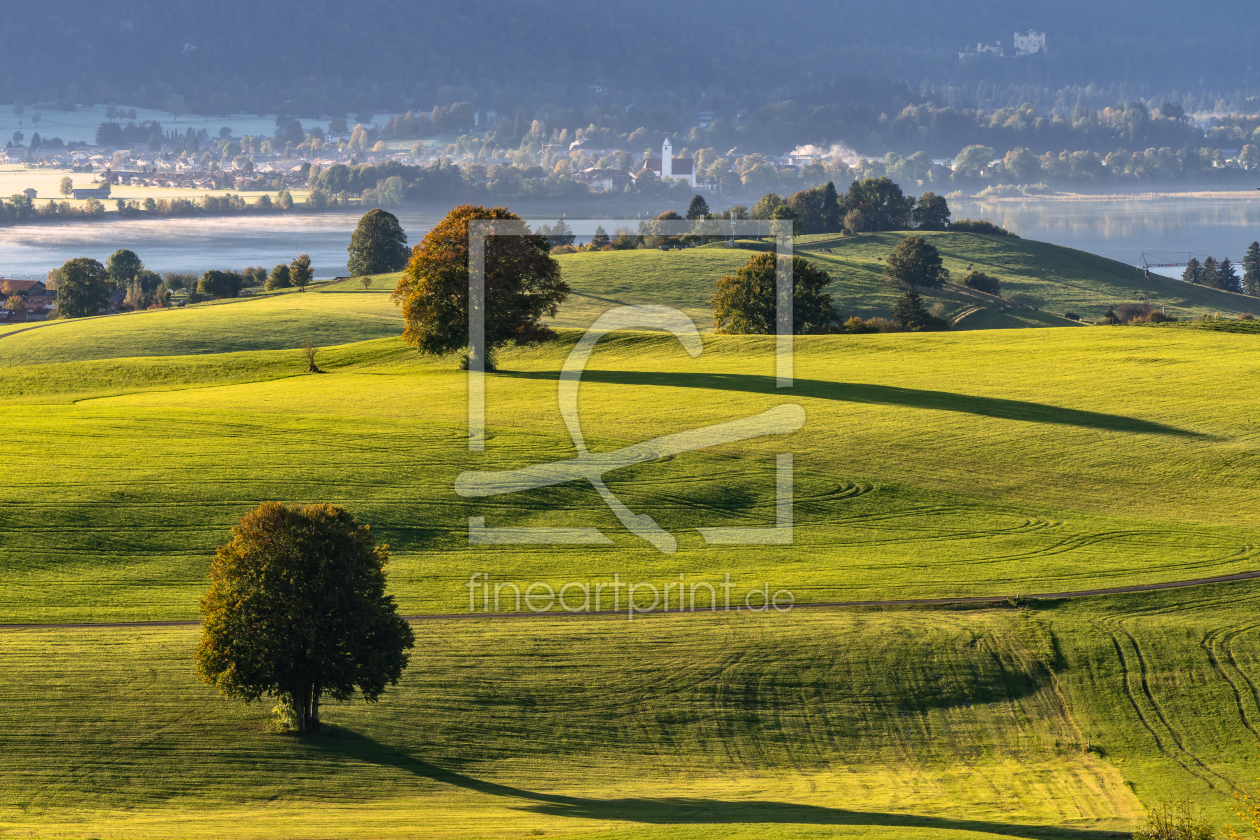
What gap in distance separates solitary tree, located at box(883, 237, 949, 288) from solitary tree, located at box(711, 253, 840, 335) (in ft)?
134

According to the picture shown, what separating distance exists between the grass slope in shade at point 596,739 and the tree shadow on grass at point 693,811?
7 cm

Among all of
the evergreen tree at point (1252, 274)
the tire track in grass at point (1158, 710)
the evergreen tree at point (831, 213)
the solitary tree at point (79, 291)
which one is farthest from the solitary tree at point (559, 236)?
the tire track in grass at point (1158, 710)

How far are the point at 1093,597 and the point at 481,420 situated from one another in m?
26.8

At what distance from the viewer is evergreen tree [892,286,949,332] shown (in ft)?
296

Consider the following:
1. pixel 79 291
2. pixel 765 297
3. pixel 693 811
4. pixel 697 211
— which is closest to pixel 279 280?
pixel 79 291

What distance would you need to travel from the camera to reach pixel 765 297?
73438 millimetres

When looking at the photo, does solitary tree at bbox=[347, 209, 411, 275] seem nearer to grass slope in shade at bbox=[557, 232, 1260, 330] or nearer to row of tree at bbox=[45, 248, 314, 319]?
row of tree at bbox=[45, 248, 314, 319]

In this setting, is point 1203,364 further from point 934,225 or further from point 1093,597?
point 934,225

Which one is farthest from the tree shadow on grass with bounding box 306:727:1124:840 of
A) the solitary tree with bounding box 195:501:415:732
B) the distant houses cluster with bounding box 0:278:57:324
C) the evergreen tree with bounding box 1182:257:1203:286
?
the evergreen tree with bounding box 1182:257:1203:286

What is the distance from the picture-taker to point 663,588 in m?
30.0

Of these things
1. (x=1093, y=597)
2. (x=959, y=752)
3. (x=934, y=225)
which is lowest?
(x=959, y=752)

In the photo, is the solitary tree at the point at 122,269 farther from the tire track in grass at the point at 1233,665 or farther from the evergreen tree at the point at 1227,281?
the evergreen tree at the point at 1227,281

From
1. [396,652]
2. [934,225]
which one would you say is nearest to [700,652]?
[396,652]

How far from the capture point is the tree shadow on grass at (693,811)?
1861 centimetres
